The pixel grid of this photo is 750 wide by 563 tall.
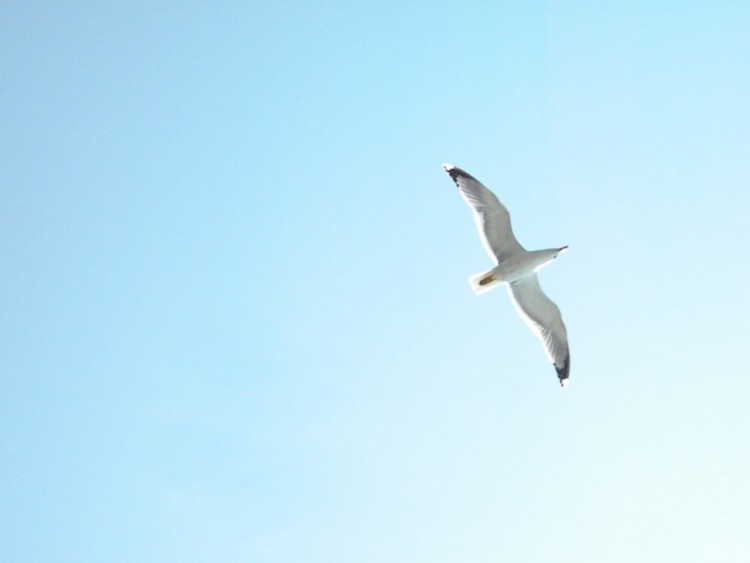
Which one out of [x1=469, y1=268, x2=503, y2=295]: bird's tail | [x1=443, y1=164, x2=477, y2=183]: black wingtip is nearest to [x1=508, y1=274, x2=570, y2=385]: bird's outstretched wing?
[x1=469, y1=268, x2=503, y2=295]: bird's tail

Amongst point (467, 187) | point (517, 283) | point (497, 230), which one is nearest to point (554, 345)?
point (517, 283)

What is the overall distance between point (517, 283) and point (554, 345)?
156 cm

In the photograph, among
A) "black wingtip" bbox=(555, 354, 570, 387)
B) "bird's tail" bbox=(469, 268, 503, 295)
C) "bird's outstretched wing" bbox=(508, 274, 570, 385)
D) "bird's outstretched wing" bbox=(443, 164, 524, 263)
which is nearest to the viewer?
"bird's tail" bbox=(469, 268, 503, 295)

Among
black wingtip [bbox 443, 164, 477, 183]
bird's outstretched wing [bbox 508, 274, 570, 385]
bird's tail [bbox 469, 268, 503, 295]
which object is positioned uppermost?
black wingtip [bbox 443, 164, 477, 183]

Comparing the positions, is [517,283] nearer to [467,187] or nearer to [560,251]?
[560,251]

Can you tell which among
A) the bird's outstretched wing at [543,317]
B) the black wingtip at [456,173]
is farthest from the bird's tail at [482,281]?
the black wingtip at [456,173]

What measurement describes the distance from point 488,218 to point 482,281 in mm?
1347

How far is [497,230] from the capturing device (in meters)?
16.5

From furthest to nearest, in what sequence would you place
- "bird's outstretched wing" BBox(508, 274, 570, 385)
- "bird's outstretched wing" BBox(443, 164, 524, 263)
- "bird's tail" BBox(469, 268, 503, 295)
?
1. "bird's outstretched wing" BBox(508, 274, 570, 385)
2. "bird's outstretched wing" BBox(443, 164, 524, 263)
3. "bird's tail" BBox(469, 268, 503, 295)

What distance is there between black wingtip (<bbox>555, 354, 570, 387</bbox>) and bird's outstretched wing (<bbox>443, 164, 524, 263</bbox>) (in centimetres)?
256

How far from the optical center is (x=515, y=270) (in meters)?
16.2

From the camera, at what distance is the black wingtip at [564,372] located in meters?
16.5

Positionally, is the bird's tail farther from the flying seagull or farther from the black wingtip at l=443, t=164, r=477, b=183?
the black wingtip at l=443, t=164, r=477, b=183

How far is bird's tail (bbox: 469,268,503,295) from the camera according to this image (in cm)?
1611
